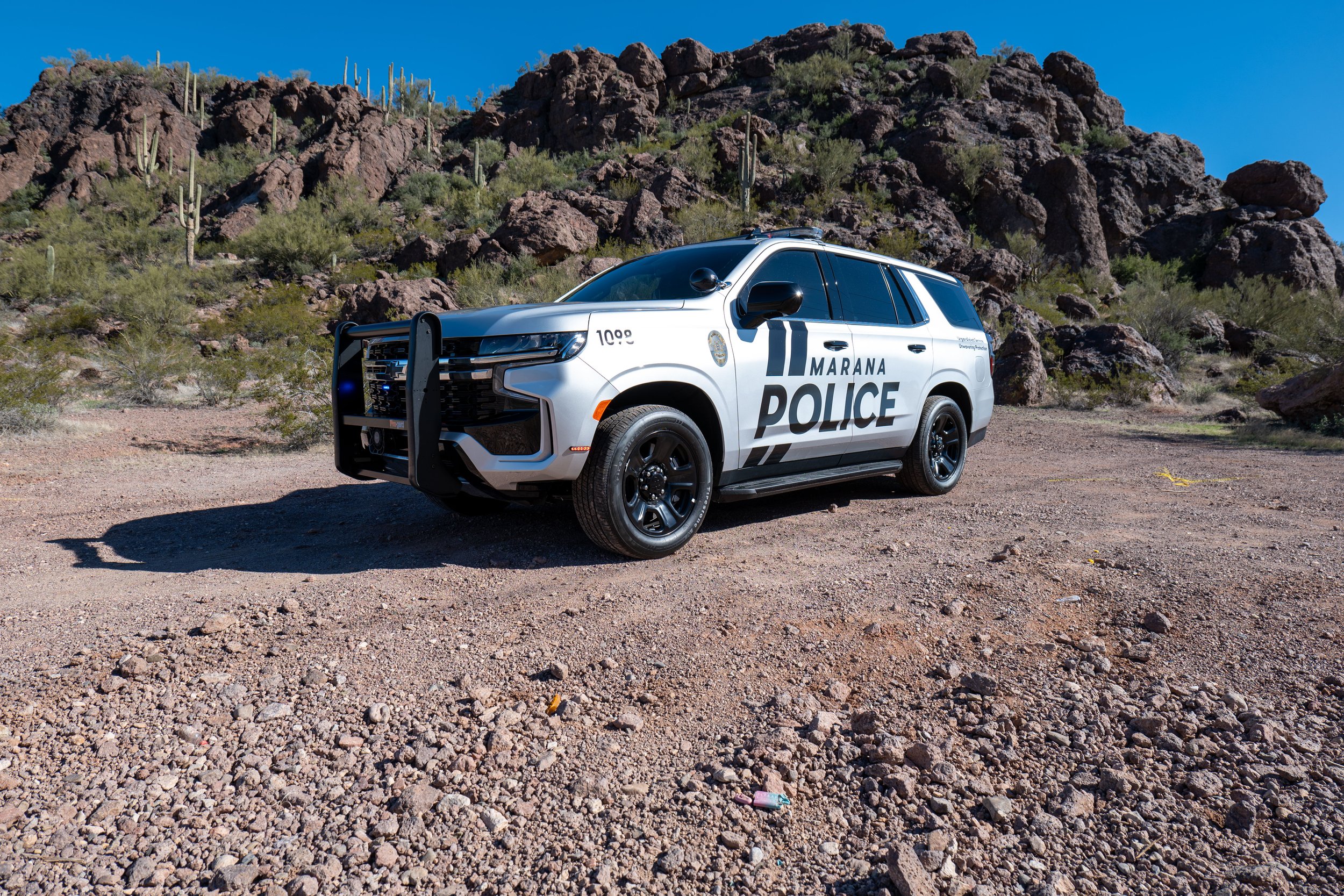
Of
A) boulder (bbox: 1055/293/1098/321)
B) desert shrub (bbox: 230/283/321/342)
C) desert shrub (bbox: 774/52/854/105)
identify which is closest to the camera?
desert shrub (bbox: 230/283/321/342)

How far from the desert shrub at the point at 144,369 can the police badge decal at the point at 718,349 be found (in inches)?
437

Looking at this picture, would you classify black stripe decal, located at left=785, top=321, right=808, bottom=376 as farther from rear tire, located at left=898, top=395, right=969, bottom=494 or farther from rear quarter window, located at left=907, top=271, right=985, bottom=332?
rear quarter window, located at left=907, top=271, right=985, bottom=332

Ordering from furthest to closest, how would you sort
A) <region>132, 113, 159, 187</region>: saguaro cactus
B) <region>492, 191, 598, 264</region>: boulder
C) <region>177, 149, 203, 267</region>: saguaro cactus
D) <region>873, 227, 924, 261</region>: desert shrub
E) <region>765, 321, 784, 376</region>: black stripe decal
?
<region>132, 113, 159, 187</region>: saguaro cactus → <region>177, 149, 203, 267</region>: saguaro cactus → <region>873, 227, 924, 261</region>: desert shrub → <region>492, 191, 598, 264</region>: boulder → <region>765, 321, 784, 376</region>: black stripe decal

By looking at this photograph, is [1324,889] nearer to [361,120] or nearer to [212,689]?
[212,689]

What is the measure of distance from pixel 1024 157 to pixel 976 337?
111 feet

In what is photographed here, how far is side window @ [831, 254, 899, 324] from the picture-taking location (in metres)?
5.69

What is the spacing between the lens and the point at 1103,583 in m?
3.75

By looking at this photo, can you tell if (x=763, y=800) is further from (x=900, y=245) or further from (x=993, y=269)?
(x=900, y=245)

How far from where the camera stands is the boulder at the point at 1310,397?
1159 centimetres

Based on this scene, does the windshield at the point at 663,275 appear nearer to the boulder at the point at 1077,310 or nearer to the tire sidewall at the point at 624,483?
the tire sidewall at the point at 624,483

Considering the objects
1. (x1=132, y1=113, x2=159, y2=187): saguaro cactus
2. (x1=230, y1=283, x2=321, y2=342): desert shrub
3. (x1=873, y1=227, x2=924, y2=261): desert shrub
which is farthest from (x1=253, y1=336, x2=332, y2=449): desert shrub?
(x1=132, y1=113, x2=159, y2=187): saguaro cactus

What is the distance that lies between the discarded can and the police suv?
2.13m

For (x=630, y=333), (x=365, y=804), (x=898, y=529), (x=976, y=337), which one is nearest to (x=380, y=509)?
(x=630, y=333)

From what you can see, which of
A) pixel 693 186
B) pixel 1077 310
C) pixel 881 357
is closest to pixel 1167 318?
pixel 1077 310
